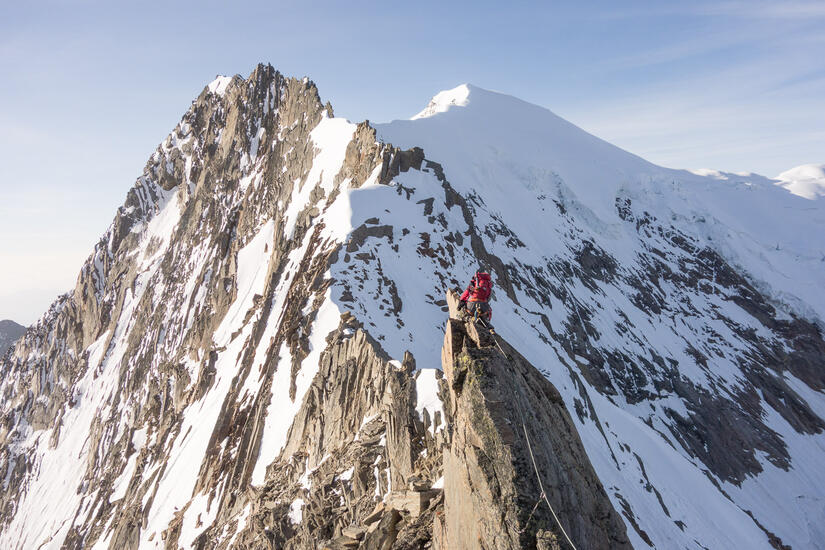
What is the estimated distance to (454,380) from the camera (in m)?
10.6

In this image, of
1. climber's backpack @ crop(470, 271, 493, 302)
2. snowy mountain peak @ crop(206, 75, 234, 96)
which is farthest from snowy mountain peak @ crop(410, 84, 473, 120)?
climber's backpack @ crop(470, 271, 493, 302)

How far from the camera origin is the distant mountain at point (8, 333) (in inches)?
5896

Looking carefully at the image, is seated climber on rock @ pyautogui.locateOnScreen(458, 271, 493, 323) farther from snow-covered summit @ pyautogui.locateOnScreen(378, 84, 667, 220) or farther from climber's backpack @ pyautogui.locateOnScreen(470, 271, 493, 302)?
snow-covered summit @ pyautogui.locateOnScreen(378, 84, 667, 220)

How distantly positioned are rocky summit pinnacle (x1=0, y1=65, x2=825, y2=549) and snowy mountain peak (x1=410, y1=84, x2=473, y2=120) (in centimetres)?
116

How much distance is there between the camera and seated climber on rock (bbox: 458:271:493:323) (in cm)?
1152

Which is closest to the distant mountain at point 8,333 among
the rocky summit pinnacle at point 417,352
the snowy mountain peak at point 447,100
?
the rocky summit pinnacle at point 417,352

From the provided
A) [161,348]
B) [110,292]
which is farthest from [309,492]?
[110,292]

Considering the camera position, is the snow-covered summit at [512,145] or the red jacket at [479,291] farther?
the snow-covered summit at [512,145]

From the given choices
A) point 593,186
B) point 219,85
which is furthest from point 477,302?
point 219,85

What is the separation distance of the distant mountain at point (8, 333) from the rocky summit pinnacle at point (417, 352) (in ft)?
207

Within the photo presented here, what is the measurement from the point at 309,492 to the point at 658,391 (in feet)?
140

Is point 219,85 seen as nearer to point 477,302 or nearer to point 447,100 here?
point 447,100

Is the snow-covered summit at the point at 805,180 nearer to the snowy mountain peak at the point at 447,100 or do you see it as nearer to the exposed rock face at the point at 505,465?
the snowy mountain peak at the point at 447,100

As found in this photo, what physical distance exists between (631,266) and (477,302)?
2621 inches
